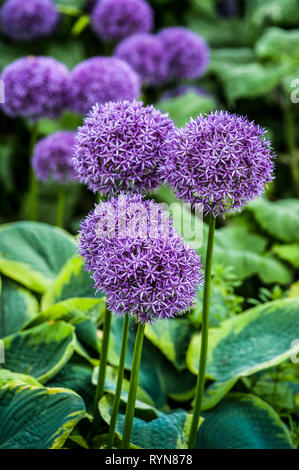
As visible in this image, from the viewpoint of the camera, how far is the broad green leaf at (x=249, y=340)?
169cm

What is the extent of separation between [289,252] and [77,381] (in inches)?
47.4

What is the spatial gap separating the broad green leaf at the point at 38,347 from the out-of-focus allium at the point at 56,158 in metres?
0.83

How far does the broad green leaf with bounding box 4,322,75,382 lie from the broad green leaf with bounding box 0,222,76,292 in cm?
38

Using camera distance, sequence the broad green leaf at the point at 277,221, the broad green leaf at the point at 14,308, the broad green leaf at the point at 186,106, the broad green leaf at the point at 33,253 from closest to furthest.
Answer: the broad green leaf at the point at 14,308 → the broad green leaf at the point at 33,253 → the broad green leaf at the point at 277,221 → the broad green leaf at the point at 186,106

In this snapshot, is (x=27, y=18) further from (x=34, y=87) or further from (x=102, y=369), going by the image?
(x=102, y=369)

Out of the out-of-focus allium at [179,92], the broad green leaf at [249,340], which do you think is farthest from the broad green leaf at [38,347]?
the out-of-focus allium at [179,92]

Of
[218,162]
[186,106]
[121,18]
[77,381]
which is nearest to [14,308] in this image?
[77,381]

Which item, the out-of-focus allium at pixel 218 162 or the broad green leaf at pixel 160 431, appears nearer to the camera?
the out-of-focus allium at pixel 218 162

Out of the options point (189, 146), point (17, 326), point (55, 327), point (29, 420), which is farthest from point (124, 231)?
point (17, 326)

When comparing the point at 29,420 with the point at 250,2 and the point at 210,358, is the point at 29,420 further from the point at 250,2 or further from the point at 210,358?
the point at 250,2

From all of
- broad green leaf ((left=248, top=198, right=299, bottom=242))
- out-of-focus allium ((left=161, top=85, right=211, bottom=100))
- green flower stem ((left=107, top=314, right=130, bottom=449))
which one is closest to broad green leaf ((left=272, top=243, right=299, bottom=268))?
broad green leaf ((left=248, top=198, right=299, bottom=242))

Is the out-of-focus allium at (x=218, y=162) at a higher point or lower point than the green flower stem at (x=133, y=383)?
higher

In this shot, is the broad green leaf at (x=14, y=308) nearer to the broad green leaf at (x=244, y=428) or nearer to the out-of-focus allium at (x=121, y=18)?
the broad green leaf at (x=244, y=428)

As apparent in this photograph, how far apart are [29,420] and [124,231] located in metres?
0.60
